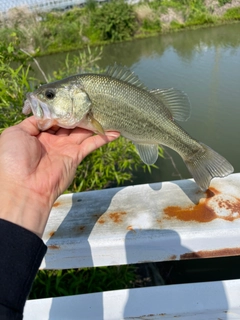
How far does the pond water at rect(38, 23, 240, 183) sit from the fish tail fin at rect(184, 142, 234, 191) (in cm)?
258

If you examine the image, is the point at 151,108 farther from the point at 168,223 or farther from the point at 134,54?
the point at 134,54

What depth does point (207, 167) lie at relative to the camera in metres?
1.69

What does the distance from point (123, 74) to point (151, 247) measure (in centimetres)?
107

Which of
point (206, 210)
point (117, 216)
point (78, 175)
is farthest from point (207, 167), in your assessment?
point (78, 175)

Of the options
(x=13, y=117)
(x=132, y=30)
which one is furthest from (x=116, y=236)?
(x=132, y=30)

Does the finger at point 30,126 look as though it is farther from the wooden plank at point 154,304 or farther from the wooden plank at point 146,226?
the wooden plank at point 154,304

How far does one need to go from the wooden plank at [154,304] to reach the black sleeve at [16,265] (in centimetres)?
47

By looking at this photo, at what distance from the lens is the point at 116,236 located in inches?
55.7

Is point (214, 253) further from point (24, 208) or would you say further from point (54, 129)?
point (54, 129)

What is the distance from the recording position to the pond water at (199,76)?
485cm

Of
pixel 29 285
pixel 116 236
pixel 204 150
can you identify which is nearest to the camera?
pixel 29 285

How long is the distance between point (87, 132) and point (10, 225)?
3.48 ft

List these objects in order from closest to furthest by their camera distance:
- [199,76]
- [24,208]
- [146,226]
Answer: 1. [24,208]
2. [146,226]
3. [199,76]

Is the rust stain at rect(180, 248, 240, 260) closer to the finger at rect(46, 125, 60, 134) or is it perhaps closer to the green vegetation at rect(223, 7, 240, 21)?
the finger at rect(46, 125, 60, 134)
